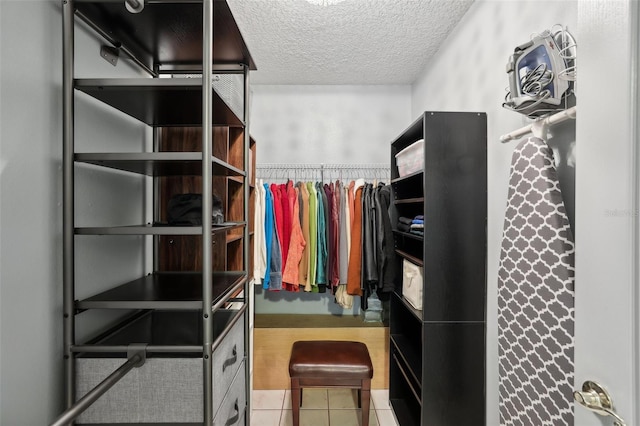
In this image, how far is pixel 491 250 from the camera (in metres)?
1.55

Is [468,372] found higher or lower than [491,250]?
lower

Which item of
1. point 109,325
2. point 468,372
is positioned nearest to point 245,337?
point 109,325

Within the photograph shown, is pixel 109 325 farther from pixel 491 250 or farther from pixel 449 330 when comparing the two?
pixel 491 250

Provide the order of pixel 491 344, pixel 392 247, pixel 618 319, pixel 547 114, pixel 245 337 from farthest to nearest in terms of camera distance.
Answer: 1. pixel 392 247
2. pixel 491 344
3. pixel 245 337
4. pixel 547 114
5. pixel 618 319

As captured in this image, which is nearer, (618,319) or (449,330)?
(618,319)

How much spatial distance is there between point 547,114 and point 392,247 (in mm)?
1403

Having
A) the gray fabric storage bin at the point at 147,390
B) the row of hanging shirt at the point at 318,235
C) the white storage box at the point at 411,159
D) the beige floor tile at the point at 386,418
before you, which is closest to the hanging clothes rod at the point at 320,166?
the row of hanging shirt at the point at 318,235

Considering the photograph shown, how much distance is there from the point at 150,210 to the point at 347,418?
186cm

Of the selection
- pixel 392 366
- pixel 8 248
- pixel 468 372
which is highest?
pixel 8 248

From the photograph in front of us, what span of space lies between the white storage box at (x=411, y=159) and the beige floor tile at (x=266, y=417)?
1887 mm

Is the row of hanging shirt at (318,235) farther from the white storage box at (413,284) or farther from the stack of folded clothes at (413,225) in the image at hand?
the white storage box at (413,284)

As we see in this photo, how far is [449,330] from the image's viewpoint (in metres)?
1.60

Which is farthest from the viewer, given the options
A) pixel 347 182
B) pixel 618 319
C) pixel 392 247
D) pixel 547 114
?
pixel 347 182

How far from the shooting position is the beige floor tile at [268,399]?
2.32m
